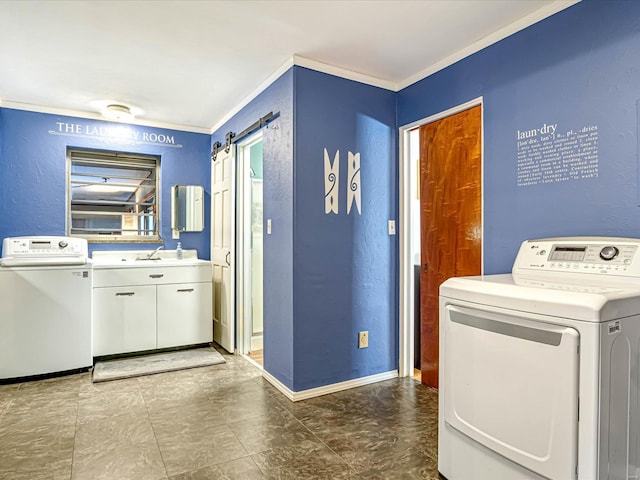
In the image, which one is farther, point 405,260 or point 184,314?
point 184,314

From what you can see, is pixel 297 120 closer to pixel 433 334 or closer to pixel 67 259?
pixel 433 334

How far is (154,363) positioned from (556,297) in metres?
3.22

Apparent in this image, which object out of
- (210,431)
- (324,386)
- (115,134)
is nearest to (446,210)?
(324,386)

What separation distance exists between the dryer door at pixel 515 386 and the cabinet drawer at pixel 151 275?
2740 mm

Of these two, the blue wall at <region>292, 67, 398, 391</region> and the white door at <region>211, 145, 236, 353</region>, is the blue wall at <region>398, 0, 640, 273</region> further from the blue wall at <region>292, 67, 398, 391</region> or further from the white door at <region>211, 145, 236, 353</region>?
the white door at <region>211, 145, 236, 353</region>

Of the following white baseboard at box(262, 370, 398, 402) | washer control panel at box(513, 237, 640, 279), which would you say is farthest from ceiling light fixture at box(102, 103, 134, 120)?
washer control panel at box(513, 237, 640, 279)

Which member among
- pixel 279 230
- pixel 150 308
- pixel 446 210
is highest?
pixel 446 210

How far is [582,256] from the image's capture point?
5.71ft

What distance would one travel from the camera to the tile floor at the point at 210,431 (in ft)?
6.23

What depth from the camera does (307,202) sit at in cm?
276

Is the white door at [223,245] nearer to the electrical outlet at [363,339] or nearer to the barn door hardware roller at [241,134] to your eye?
the barn door hardware roller at [241,134]

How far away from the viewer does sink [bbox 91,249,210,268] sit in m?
3.64

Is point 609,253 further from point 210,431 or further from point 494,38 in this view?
point 210,431

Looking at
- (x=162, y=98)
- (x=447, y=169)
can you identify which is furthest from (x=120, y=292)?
(x=447, y=169)
